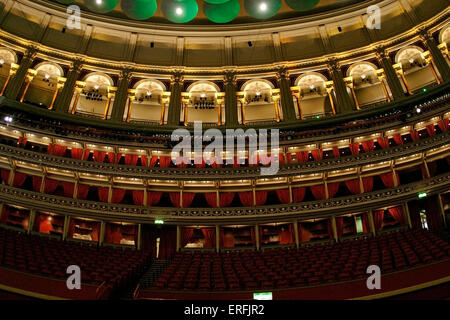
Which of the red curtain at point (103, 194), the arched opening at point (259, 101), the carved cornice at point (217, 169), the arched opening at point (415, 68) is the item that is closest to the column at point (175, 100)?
the arched opening at point (259, 101)

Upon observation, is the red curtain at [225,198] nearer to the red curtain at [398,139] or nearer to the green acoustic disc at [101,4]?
the red curtain at [398,139]

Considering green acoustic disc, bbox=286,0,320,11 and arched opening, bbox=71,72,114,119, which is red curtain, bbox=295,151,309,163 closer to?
arched opening, bbox=71,72,114,119

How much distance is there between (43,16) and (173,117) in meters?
9.32

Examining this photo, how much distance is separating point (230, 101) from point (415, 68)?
33.9ft

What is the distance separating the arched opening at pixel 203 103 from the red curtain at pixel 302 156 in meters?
4.94

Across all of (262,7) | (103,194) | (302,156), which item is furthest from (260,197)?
(262,7)

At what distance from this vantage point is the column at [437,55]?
21.0 meters

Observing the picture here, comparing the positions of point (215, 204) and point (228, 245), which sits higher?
point (215, 204)

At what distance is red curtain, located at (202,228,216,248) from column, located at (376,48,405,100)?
38.3 feet

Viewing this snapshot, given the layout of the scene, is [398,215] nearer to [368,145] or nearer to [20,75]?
[368,145]

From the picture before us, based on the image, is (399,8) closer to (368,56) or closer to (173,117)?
(368,56)
